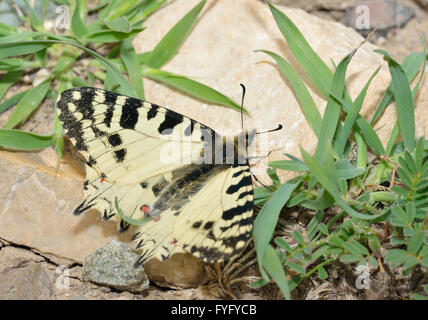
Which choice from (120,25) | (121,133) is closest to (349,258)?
(121,133)

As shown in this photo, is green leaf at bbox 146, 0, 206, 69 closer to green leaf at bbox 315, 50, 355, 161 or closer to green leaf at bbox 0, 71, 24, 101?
green leaf at bbox 0, 71, 24, 101

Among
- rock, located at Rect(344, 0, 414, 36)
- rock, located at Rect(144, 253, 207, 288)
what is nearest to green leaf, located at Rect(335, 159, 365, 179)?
rock, located at Rect(144, 253, 207, 288)

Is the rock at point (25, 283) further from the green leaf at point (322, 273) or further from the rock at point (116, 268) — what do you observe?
the green leaf at point (322, 273)

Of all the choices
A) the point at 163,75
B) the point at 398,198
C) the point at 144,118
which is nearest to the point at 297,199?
the point at 398,198

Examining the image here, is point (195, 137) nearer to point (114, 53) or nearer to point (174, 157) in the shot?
point (174, 157)

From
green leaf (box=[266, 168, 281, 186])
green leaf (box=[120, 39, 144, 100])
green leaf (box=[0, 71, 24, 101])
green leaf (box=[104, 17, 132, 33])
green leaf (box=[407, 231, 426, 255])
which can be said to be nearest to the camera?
green leaf (box=[407, 231, 426, 255])

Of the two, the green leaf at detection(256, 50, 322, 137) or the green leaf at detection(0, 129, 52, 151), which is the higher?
the green leaf at detection(256, 50, 322, 137)

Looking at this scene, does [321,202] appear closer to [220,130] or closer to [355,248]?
[355,248]
